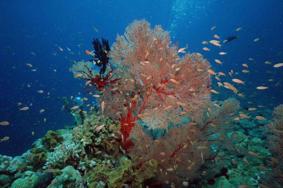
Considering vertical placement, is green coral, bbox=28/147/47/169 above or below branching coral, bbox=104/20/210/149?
below

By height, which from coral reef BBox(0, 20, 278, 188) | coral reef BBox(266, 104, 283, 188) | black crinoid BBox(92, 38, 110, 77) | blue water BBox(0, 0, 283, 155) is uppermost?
blue water BBox(0, 0, 283, 155)

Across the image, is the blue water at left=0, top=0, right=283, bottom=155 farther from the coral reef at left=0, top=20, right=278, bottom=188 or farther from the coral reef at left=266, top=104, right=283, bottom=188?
the coral reef at left=266, top=104, right=283, bottom=188

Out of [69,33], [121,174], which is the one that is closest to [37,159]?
[121,174]

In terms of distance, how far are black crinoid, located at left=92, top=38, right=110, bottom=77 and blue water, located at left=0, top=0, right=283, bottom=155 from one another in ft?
132

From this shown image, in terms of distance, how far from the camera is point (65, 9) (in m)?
94.0

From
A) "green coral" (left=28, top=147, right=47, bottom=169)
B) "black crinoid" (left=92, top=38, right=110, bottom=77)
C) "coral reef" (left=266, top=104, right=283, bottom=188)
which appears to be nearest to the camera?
"coral reef" (left=266, top=104, right=283, bottom=188)

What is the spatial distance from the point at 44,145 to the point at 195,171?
4.90 meters

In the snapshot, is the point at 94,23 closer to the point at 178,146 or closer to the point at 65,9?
the point at 65,9

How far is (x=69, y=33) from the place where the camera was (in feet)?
406

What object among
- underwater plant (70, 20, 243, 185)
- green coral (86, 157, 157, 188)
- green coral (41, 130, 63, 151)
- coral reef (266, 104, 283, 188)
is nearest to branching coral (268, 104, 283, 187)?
Result: coral reef (266, 104, 283, 188)

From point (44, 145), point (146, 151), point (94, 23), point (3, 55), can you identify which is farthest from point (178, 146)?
point (94, 23)

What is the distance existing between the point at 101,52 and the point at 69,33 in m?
126

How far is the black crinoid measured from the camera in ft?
21.6

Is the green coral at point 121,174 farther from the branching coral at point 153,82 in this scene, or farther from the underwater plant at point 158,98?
the branching coral at point 153,82
